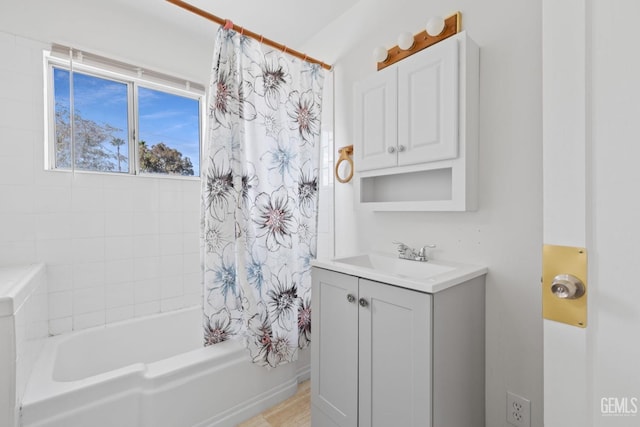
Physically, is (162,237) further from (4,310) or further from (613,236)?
(613,236)

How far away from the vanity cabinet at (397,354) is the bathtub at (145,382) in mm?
454

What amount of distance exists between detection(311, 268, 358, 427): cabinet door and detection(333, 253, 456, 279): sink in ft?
0.60

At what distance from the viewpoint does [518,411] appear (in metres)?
1.17

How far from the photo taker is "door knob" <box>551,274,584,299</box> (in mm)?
596

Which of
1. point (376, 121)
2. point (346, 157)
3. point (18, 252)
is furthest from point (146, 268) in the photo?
point (376, 121)

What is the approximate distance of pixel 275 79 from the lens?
177cm

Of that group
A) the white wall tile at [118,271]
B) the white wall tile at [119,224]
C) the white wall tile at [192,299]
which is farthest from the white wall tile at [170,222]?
the white wall tile at [192,299]

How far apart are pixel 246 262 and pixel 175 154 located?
1280mm

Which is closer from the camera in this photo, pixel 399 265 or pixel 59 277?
pixel 399 265

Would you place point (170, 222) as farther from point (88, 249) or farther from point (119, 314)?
point (119, 314)

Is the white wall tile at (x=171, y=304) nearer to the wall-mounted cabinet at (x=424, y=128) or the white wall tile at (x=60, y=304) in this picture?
the white wall tile at (x=60, y=304)

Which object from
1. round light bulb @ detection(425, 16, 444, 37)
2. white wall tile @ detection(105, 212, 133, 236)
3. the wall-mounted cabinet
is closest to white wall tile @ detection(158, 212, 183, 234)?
white wall tile @ detection(105, 212, 133, 236)

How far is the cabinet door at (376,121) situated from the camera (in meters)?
1.47

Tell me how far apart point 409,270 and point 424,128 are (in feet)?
2.36
